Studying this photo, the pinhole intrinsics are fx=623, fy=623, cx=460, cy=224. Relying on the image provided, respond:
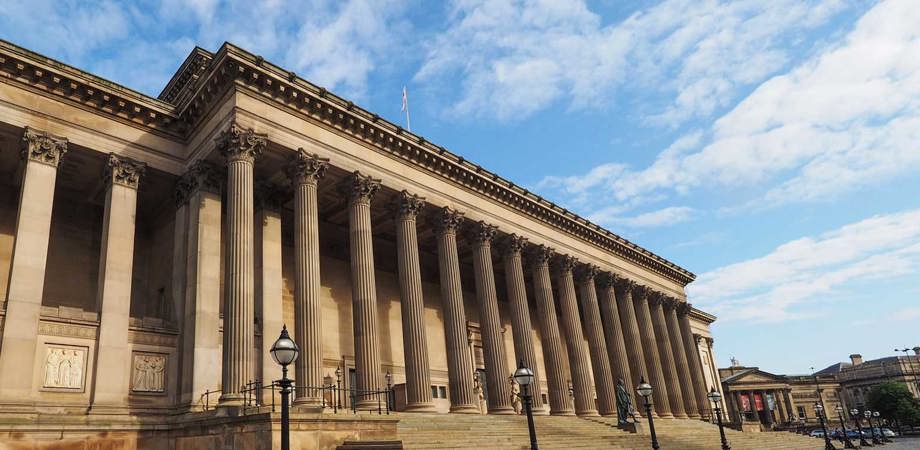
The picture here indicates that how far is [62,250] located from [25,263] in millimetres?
5726

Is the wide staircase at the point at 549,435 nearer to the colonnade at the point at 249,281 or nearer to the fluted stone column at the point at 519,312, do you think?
the colonnade at the point at 249,281

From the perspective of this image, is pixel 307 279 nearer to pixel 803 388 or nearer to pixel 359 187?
pixel 359 187

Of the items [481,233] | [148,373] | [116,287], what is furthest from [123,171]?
[481,233]

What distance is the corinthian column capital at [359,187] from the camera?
26625 millimetres

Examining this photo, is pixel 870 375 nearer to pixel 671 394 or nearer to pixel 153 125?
pixel 671 394

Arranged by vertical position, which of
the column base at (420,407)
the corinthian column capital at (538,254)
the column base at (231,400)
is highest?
the corinthian column capital at (538,254)

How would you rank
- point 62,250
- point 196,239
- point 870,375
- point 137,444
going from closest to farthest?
point 137,444
point 196,239
point 62,250
point 870,375

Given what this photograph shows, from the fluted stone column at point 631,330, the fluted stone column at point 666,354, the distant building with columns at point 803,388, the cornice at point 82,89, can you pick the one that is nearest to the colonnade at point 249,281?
the cornice at point 82,89

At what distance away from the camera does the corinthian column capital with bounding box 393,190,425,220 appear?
28.8 meters

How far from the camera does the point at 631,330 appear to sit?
4372cm

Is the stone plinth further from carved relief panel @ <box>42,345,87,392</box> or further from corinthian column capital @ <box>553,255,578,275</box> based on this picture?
corinthian column capital @ <box>553,255,578,275</box>

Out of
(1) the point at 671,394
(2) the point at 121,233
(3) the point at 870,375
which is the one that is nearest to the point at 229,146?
(2) the point at 121,233

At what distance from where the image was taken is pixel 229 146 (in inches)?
894

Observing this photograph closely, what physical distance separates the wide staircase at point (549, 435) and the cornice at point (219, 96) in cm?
1218
